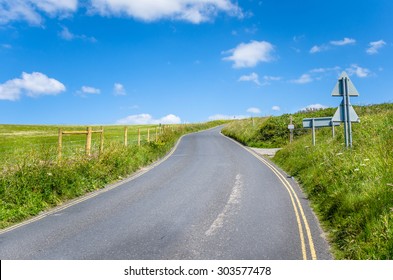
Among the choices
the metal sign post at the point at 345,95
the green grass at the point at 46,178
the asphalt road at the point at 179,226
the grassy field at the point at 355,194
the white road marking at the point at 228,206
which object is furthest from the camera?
the metal sign post at the point at 345,95

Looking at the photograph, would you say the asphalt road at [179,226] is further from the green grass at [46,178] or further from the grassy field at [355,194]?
the green grass at [46,178]

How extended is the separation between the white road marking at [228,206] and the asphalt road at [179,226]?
0.09 ft

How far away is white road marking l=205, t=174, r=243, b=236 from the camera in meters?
7.99

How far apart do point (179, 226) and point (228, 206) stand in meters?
2.36

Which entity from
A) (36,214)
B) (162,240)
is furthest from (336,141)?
(36,214)

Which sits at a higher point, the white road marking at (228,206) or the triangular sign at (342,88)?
the triangular sign at (342,88)

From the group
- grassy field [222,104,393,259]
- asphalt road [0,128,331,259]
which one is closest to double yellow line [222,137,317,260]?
asphalt road [0,128,331,259]

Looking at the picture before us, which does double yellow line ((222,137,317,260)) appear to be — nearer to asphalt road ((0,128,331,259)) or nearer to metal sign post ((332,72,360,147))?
asphalt road ((0,128,331,259))

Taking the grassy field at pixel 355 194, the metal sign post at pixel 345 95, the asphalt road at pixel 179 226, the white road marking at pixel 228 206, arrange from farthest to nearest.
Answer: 1. the metal sign post at pixel 345 95
2. the white road marking at pixel 228 206
3. the asphalt road at pixel 179 226
4. the grassy field at pixel 355 194

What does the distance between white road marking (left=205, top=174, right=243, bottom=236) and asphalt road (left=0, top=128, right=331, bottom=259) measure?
0.03m

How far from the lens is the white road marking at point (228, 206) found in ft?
26.2

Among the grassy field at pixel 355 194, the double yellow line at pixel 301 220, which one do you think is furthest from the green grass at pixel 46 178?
the grassy field at pixel 355 194
